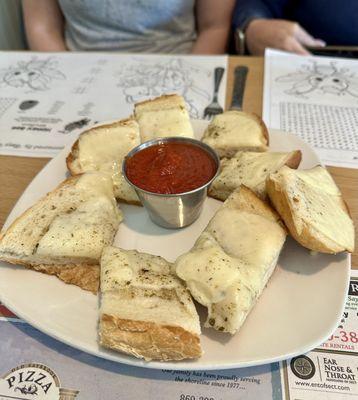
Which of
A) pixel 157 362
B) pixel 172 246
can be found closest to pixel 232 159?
pixel 172 246

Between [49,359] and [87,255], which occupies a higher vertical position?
[87,255]

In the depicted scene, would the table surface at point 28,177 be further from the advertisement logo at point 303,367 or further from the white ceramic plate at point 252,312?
the advertisement logo at point 303,367

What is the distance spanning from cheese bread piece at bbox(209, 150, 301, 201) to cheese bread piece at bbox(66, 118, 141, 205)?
1.70 ft

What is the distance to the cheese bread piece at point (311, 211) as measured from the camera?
1564mm

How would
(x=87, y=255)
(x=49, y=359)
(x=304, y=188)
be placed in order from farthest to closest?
(x=304, y=188) < (x=87, y=255) < (x=49, y=359)

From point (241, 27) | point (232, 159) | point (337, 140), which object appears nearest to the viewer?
point (232, 159)

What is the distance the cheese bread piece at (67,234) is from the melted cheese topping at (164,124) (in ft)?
1.63

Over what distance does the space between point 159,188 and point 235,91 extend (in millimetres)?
1422

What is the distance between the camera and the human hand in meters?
3.27

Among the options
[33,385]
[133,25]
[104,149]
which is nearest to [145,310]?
[33,385]

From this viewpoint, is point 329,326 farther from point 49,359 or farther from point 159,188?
point 49,359

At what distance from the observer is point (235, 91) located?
2.86 m

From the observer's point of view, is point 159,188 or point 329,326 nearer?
point 329,326

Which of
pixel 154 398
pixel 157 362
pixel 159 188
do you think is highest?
pixel 159 188
